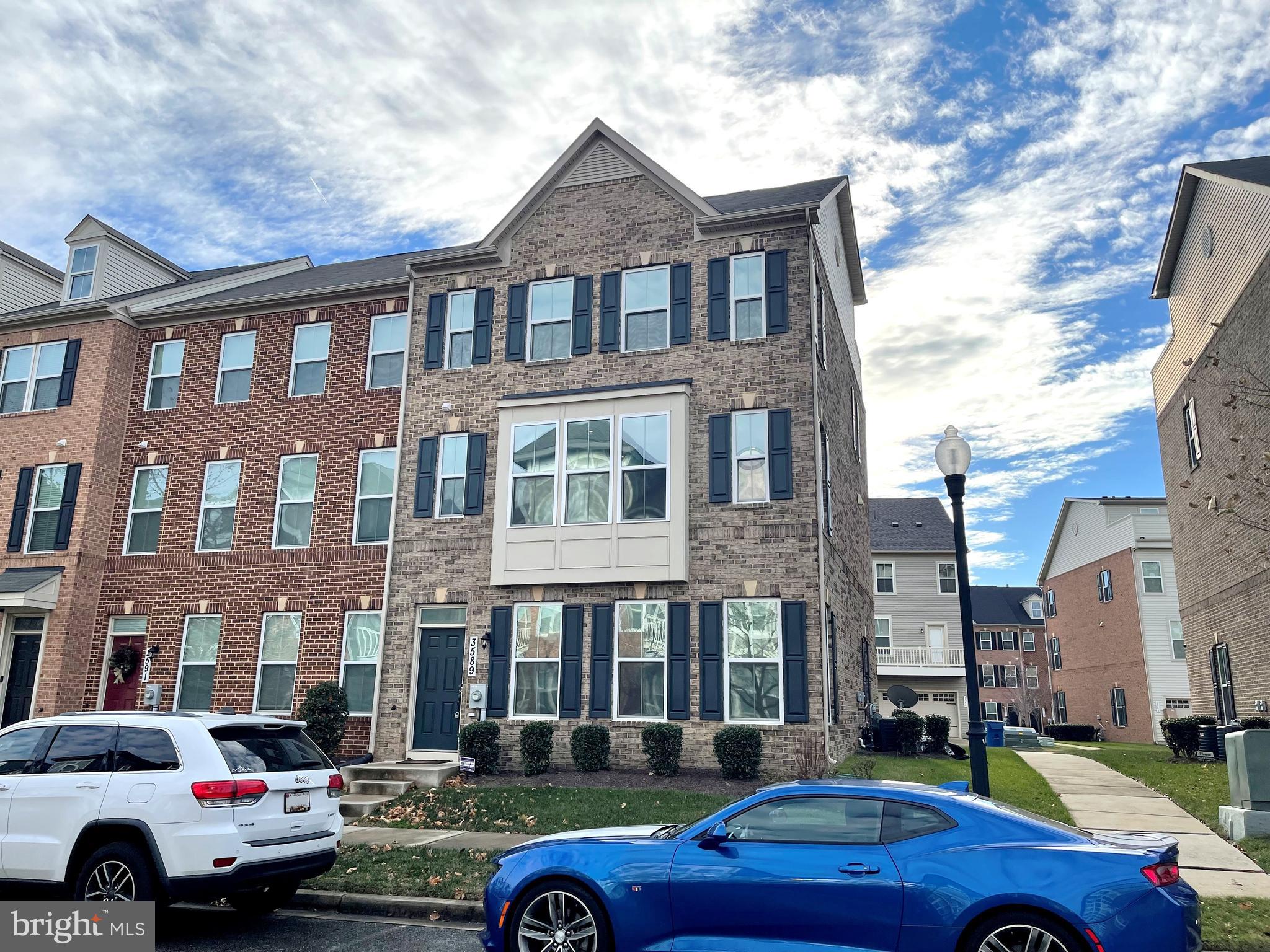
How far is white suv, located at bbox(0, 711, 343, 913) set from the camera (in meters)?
7.38

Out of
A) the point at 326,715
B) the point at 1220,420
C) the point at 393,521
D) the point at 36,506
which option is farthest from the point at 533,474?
the point at 1220,420

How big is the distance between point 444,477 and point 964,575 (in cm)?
1136

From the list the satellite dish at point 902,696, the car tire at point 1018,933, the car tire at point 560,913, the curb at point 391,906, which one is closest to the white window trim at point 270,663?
the curb at point 391,906

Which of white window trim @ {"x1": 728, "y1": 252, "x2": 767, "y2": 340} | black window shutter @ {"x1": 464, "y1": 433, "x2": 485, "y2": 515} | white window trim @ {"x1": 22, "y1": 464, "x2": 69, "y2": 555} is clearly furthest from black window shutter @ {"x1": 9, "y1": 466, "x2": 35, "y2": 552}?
white window trim @ {"x1": 728, "y1": 252, "x2": 767, "y2": 340}

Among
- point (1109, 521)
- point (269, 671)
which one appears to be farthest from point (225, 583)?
point (1109, 521)

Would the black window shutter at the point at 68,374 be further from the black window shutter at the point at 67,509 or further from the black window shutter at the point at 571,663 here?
the black window shutter at the point at 571,663

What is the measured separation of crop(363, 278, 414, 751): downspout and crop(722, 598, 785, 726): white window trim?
6.10 m

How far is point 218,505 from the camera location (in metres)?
20.3

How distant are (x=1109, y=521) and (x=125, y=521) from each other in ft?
118

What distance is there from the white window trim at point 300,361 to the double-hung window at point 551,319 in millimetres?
4825

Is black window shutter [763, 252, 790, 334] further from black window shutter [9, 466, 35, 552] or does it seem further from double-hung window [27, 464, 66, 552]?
black window shutter [9, 466, 35, 552]

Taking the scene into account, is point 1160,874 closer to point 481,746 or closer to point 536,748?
point 536,748

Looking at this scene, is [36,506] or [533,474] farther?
[36,506]

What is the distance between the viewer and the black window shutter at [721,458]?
16.6 metres
